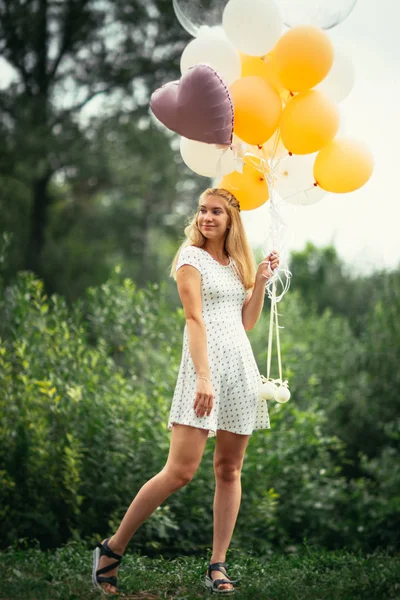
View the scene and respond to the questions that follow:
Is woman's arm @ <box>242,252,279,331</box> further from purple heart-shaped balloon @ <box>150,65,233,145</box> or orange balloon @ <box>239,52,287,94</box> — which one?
orange balloon @ <box>239,52,287,94</box>

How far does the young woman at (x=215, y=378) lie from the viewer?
2.83 meters

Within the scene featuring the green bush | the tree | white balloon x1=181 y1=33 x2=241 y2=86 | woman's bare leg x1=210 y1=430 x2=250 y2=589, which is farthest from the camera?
the tree

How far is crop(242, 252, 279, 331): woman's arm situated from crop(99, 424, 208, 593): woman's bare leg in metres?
0.59

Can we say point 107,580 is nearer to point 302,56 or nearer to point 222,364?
point 222,364

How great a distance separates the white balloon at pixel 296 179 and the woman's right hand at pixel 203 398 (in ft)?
3.61

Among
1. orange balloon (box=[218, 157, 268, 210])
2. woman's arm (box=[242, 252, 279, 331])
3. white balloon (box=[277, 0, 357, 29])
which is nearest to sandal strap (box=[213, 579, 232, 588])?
woman's arm (box=[242, 252, 279, 331])

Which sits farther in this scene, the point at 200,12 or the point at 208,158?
the point at 200,12

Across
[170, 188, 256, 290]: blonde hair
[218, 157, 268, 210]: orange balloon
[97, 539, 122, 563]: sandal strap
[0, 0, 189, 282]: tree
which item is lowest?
[97, 539, 122, 563]: sandal strap

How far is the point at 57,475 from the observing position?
4258mm

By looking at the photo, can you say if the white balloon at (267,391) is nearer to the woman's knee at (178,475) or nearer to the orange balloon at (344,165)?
the woman's knee at (178,475)

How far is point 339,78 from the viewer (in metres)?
3.41

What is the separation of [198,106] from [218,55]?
42 cm

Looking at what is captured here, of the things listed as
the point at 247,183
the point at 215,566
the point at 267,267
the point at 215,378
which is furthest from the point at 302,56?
the point at 215,566

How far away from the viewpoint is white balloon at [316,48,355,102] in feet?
11.1
